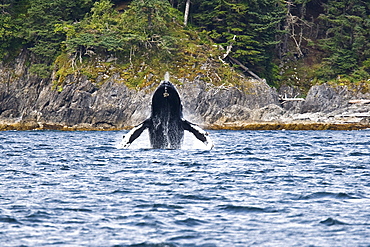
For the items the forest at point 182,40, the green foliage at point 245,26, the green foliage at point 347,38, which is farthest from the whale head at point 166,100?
the green foliage at point 347,38

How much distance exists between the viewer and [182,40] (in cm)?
6862

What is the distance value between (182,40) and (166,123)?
143ft

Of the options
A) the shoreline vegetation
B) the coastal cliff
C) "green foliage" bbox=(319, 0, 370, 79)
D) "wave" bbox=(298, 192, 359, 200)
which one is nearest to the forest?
"green foliage" bbox=(319, 0, 370, 79)

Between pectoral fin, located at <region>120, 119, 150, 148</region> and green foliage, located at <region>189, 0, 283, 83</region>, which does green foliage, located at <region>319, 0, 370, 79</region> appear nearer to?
green foliage, located at <region>189, 0, 283, 83</region>

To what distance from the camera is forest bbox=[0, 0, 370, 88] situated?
65.6m

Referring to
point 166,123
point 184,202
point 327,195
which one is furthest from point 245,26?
point 184,202

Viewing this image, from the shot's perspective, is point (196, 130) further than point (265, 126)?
No

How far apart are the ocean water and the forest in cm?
4109

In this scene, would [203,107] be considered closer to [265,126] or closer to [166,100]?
[265,126]

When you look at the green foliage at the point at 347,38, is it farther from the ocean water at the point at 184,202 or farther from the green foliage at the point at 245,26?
the ocean water at the point at 184,202

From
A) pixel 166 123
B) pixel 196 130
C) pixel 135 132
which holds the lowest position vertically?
pixel 135 132

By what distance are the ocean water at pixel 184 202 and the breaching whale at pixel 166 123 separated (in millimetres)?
1678

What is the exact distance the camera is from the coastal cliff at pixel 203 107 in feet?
198

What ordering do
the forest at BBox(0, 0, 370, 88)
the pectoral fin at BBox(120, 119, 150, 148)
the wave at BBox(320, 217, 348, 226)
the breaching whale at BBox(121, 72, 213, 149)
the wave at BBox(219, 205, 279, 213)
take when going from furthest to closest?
the forest at BBox(0, 0, 370, 88), the pectoral fin at BBox(120, 119, 150, 148), the breaching whale at BBox(121, 72, 213, 149), the wave at BBox(219, 205, 279, 213), the wave at BBox(320, 217, 348, 226)
